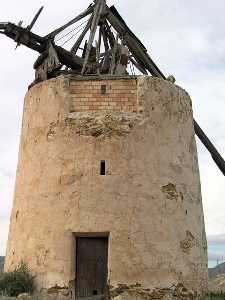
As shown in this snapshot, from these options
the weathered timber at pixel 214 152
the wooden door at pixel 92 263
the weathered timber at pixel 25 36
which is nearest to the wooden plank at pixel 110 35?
the weathered timber at pixel 25 36

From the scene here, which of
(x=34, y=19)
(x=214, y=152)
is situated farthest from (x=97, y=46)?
(x=214, y=152)

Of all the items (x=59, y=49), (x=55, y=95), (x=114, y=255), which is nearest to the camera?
(x=114, y=255)

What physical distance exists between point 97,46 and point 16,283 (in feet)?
19.9

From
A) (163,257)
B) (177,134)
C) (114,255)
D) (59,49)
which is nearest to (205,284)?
(163,257)

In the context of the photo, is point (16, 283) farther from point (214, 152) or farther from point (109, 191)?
point (214, 152)

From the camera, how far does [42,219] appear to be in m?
9.99

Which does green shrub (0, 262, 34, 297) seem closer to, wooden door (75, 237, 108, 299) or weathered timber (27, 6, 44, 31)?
wooden door (75, 237, 108, 299)

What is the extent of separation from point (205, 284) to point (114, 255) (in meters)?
2.31

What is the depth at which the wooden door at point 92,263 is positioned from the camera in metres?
9.79

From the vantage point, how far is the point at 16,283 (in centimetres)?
939

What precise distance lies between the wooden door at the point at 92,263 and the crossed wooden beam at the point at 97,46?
12.8ft

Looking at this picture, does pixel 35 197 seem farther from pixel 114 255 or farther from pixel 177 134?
pixel 177 134

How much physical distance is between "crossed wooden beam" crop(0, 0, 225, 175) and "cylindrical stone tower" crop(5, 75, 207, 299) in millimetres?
1461

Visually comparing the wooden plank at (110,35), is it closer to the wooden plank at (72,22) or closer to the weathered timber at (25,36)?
the wooden plank at (72,22)
